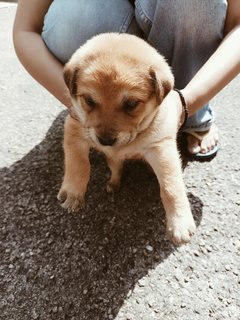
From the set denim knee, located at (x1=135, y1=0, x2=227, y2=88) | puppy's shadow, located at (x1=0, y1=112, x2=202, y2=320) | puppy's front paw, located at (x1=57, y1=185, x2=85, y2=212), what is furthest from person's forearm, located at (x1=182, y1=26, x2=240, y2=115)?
puppy's front paw, located at (x1=57, y1=185, x2=85, y2=212)

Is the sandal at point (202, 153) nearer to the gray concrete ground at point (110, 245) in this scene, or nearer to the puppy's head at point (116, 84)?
the gray concrete ground at point (110, 245)

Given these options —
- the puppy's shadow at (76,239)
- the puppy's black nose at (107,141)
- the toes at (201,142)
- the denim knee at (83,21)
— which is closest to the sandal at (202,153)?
the toes at (201,142)

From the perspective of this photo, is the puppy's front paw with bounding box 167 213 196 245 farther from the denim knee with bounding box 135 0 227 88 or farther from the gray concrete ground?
the denim knee with bounding box 135 0 227 88

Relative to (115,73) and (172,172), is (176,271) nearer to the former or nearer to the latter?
(172,172)

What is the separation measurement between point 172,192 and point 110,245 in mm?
325

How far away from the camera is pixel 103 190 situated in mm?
1686

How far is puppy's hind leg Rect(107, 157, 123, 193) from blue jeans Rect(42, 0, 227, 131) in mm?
504

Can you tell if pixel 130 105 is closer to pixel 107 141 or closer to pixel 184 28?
pixel 107 141

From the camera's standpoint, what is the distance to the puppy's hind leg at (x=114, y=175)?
1566 mm

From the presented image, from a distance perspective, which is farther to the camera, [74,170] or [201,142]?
[201,142]

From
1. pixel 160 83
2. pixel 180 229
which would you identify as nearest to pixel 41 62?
pixel 160 83

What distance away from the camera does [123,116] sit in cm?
126

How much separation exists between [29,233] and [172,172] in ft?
1.97

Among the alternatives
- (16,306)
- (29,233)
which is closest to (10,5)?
(29,233)
